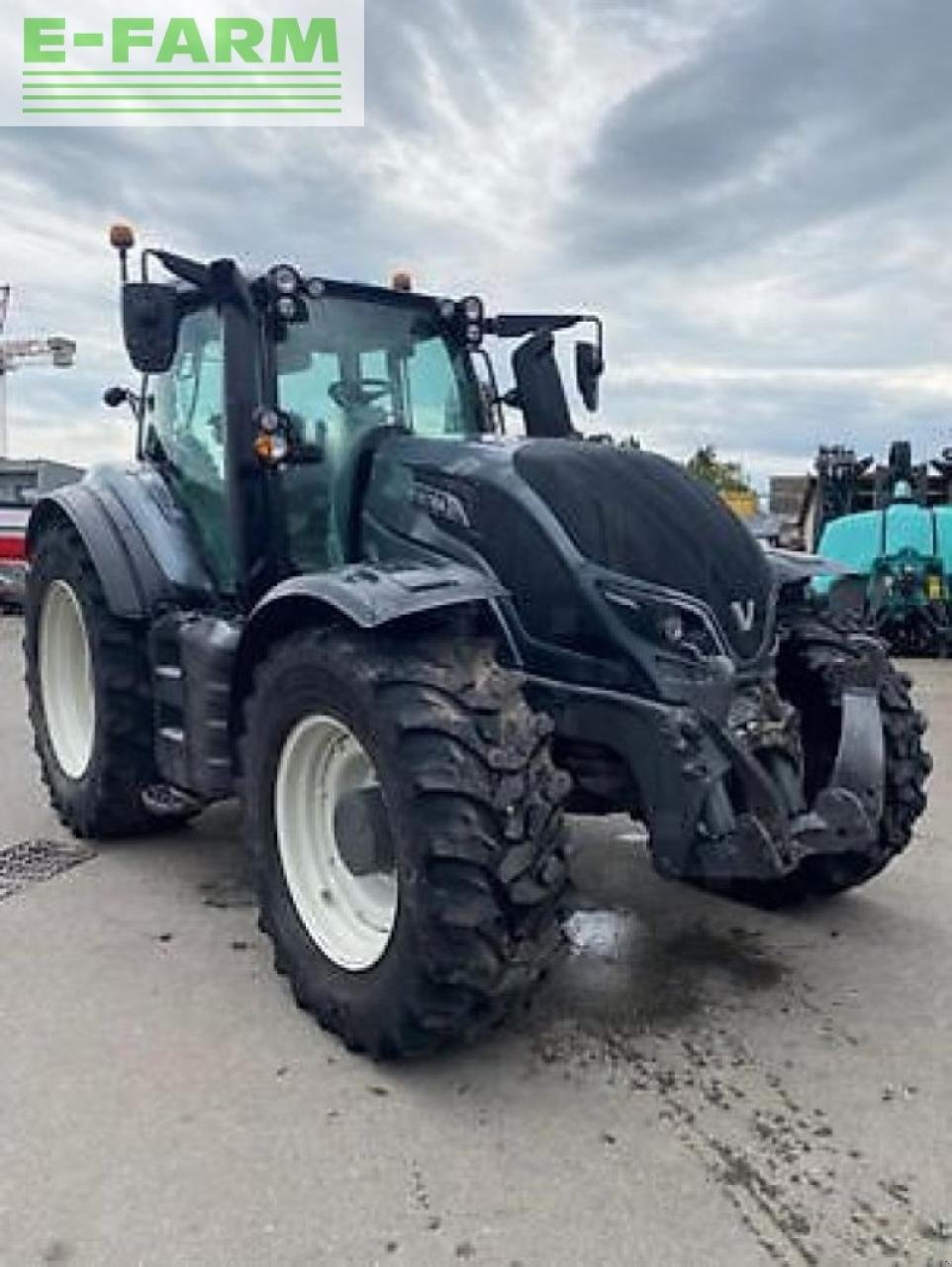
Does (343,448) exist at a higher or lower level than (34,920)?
higher

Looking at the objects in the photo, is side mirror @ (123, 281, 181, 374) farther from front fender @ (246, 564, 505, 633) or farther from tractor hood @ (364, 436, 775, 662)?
front fender @ (246, 564, 505, 633)

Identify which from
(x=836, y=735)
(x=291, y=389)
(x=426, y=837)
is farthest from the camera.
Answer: (x=291, y=389)

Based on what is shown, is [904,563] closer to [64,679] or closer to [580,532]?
[64,679]

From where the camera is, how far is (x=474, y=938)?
2830 millimetres

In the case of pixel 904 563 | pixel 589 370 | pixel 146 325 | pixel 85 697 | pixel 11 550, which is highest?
pixel 146 325

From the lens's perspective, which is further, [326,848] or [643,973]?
[643,973]

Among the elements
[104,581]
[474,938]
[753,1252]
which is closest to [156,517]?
[104,581]

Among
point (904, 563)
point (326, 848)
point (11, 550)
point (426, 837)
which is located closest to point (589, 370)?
point (326, 848)

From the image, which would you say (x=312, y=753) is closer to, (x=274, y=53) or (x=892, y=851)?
(x=892, y=851)

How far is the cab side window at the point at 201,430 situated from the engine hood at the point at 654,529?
1.35 meters

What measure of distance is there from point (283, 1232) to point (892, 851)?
2.45m

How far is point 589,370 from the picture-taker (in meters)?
4.79

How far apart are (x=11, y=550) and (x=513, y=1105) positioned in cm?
1453

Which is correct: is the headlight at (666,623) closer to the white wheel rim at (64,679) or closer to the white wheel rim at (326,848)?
the white wheel rim at (326,848)
